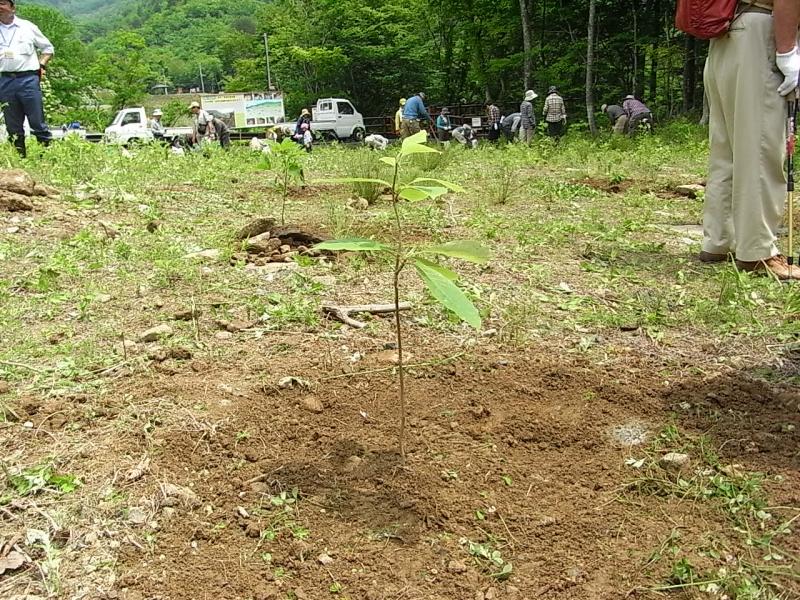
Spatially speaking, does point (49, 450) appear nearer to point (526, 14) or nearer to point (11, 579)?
point (11, 579)

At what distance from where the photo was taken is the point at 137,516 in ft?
5.00

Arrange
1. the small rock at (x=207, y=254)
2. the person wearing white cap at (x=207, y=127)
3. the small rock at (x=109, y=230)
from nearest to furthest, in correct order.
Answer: the small rock at (x=207, y=254) → the small rock at (x=109, y=230) → the person wearing white cap at (x=207, y=127)

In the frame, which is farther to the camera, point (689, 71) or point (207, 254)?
point (689, 71)

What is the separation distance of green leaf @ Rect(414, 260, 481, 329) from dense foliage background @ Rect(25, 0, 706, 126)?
1017 cm

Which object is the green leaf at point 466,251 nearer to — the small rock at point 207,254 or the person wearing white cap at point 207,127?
the small rock at point 207,254

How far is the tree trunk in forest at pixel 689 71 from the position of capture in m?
19.5

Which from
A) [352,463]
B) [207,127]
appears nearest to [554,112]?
[207,127]

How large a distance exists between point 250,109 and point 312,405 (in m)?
36.1

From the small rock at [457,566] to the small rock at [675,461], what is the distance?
0.60 metres

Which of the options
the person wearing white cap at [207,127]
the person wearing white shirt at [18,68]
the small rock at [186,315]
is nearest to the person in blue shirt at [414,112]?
the person wearing white cap at [207,127]

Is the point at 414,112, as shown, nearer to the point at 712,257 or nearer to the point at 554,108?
the point at 554,108

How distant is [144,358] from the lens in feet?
7.80

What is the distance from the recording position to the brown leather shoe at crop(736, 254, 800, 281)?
10.6 ft

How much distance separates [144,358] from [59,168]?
4437 millimetres
